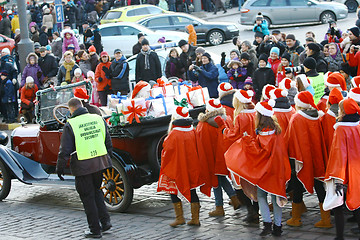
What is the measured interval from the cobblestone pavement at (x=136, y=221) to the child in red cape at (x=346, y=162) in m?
0.56

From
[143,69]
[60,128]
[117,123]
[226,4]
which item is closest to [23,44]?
[143,69]

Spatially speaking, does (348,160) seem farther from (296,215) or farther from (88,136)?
(88,136)

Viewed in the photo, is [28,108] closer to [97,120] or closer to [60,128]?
[60,128]

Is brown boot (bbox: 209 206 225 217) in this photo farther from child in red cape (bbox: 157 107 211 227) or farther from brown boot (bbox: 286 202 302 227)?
brown boot (bbox: 286 202 302 227)

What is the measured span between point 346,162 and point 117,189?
3.64 metres

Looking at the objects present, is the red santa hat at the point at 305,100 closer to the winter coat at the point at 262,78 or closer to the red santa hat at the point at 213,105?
the red santa hat at the point at 213,105

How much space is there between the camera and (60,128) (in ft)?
37.2

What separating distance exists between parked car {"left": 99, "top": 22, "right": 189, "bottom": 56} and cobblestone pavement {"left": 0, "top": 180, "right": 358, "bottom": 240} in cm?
1485

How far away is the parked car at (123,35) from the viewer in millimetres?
25953

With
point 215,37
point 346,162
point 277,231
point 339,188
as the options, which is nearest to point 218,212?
point 277,231

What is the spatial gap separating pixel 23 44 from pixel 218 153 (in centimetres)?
1221

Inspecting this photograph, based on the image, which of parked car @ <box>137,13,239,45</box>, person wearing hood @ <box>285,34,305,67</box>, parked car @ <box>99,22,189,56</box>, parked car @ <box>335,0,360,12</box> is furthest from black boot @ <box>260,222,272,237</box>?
parked car @ <box>335,0,360,12</box>

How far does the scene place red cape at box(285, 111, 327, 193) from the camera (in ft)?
27.5

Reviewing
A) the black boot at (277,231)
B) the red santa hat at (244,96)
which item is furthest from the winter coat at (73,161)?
the black boot at (277,231)
